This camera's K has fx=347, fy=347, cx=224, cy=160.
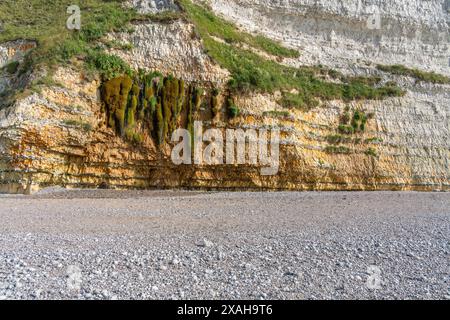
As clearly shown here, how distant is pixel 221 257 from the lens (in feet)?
20.8

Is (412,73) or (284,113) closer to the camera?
(284,113)

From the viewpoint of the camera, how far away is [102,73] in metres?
20.8

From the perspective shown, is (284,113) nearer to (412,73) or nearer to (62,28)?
(62,28)

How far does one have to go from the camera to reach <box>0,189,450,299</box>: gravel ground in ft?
16.3

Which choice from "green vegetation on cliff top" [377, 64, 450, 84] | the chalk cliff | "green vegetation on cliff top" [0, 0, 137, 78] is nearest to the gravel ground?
the chalk cliff

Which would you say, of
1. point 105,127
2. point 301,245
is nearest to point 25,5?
point 105,127

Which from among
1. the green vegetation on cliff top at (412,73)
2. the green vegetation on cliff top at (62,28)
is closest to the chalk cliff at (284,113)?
the green vegetation on cliff top at (412,73)

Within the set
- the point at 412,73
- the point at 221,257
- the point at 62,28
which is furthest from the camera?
the point at 412,73

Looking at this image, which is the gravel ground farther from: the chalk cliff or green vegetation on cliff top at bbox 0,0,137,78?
green vegetation on cliff top at bbox 0,0,137,78

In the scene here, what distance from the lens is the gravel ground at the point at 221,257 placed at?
195 inches

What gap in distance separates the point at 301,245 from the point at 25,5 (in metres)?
31.1

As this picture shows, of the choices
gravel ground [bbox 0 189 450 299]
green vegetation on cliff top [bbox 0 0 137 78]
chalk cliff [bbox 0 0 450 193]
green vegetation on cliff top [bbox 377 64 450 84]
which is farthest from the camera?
green vegetation on cliff top [bbox 377 64 450 84]

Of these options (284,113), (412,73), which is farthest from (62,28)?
(412,73)

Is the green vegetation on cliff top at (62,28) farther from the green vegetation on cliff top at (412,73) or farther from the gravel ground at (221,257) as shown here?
the green vegetation on cliff top at (412,73)
